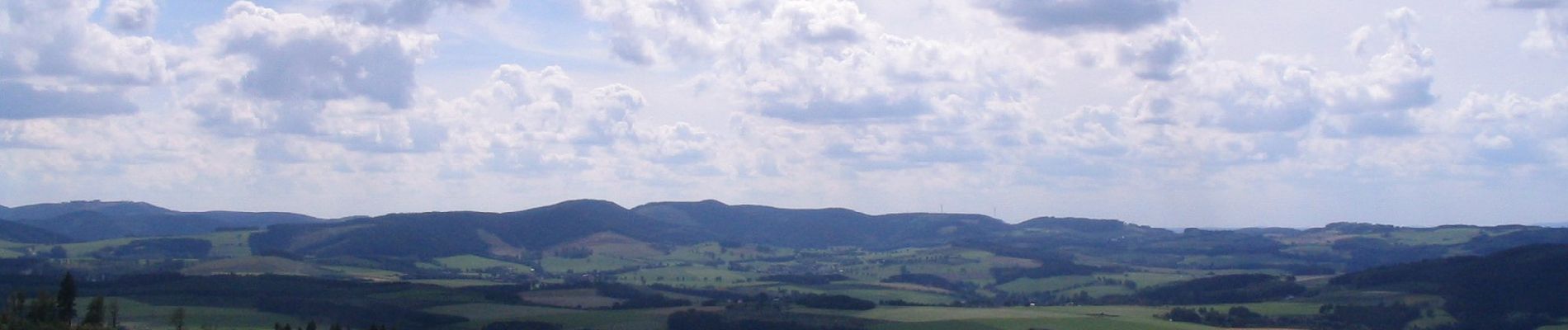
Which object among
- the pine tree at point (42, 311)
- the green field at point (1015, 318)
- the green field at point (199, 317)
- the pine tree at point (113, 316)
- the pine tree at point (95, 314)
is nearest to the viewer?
the pine tree at point (42, 311)

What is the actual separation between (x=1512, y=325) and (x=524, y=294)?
365 feet

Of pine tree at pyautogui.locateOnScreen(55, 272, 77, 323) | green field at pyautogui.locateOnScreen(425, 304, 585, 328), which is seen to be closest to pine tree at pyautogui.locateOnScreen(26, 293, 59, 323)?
pine tree at pyautogui.locateOnScreen(55, 272, 77, 323)

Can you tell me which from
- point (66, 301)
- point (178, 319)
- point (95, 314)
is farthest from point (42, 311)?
point (178, 319)

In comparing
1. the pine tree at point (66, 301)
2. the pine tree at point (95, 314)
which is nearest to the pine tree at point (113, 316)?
the pine tree at point (95, 314)

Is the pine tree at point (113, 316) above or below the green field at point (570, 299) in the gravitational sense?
below

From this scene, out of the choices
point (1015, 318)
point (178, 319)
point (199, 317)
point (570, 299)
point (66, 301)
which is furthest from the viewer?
point (570, 299)

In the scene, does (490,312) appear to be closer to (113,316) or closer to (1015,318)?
(113,316)

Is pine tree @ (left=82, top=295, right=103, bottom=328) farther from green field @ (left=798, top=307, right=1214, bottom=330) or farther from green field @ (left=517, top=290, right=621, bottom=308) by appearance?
green field @ (left=798, top=307, right=1214, bottom=330)

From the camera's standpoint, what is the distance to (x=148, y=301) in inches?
5866

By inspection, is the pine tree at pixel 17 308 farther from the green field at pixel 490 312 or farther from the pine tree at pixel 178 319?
the green field at pixel 490 312

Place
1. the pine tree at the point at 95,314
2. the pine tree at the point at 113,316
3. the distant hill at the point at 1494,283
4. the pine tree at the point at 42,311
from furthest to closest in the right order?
the distant hill at the point at 1494,283, the pine tree at the point at 113,316, the pine tree at the point at 95,314, the pine tree at the point at 42,311

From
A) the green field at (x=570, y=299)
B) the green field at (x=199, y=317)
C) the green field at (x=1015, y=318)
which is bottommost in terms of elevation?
the green field at (x=1015, y=318)

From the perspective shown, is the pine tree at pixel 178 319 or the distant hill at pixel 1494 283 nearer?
the pine tree at pixel 178 319

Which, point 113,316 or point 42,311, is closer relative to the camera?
point 42,311
